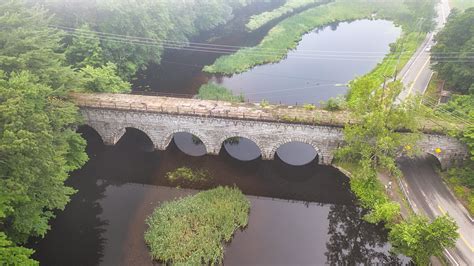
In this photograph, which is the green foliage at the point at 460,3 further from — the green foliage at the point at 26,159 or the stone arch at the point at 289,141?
the green foliage at the point at 26,159

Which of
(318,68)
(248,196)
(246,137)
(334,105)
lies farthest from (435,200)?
(318,68)

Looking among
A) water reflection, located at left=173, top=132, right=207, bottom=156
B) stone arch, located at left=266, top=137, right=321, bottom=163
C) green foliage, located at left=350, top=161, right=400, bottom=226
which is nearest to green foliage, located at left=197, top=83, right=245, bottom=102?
water reflection, located at left=173, top=132, right=207, bottom=156

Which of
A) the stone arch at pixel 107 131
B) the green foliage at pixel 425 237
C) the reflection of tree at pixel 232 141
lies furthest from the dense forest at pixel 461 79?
the stone arch at pixel 107 131

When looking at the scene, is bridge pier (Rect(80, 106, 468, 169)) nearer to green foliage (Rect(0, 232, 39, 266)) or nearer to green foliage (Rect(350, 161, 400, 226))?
green foliage (Rect(350, 161, 400, 226))

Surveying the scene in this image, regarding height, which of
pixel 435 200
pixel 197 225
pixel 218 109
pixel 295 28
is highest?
pixel 295 28

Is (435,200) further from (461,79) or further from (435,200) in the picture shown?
(461,79)

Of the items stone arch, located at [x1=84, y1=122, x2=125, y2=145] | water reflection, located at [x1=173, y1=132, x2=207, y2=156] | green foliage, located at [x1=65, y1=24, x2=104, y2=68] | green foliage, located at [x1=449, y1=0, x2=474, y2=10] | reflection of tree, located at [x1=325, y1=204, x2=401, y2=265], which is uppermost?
green foliage, located at [x1=449, y1=0, x2=474, y2=10]
